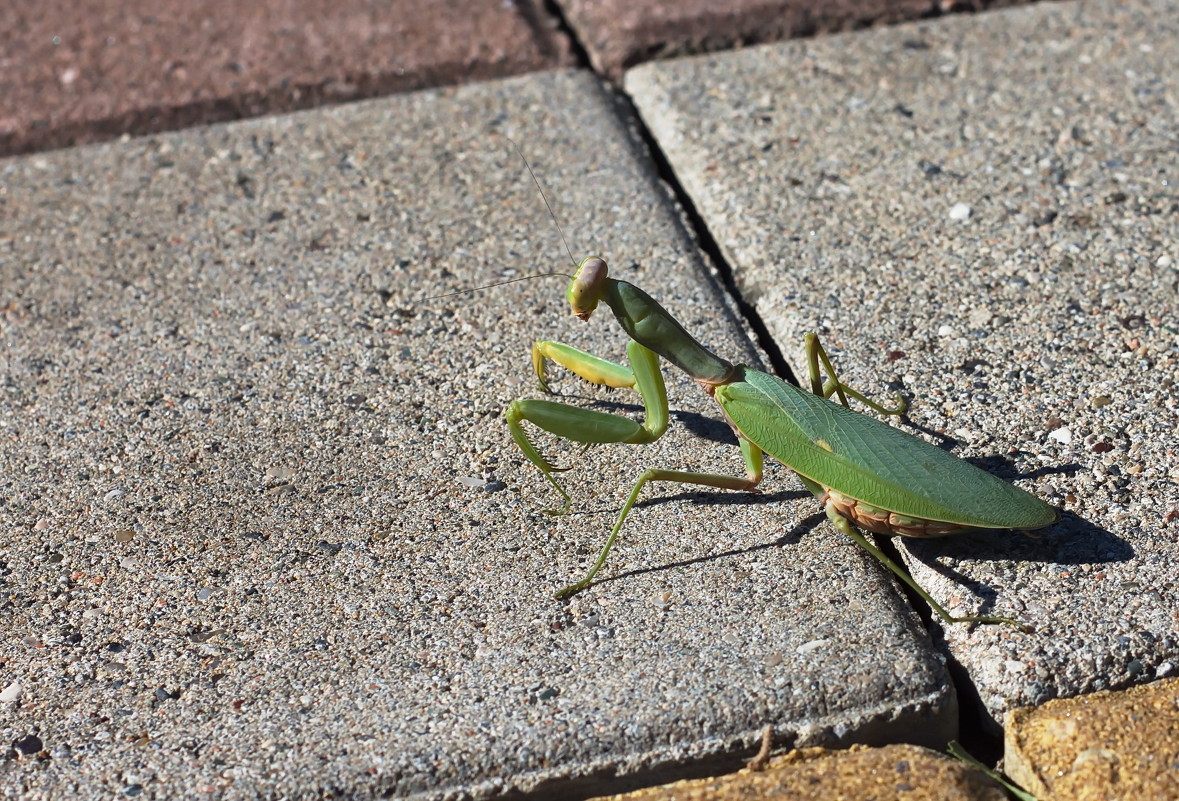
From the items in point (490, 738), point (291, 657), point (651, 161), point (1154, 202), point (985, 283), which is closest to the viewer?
point (490, 738)

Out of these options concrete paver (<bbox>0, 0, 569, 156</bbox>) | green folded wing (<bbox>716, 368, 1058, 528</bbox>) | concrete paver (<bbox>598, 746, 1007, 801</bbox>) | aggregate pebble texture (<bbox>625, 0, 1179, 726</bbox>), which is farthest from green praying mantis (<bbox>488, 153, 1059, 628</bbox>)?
concrete paver (<bbox>0, 0, 569, 156</bbox>)

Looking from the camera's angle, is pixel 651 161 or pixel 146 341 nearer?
pixel 146 341

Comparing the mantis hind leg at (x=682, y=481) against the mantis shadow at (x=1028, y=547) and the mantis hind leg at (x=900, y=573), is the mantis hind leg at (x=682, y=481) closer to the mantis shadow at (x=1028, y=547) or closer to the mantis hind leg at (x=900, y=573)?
the mantis hind leg at (x=900, y=573)

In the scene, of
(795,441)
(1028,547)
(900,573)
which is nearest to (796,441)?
(795,441)

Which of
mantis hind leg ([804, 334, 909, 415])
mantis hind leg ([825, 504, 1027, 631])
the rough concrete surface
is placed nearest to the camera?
the rough concrete surface

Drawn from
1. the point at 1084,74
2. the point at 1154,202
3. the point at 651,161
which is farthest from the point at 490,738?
the point at 1084,74

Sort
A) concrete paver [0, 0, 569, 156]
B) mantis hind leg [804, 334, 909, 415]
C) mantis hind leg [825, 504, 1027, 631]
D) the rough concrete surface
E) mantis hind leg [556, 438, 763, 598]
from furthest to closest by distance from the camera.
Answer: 1. concrete paver [0, 0, 569, 156]
2. mantis hind leg [804, 334, 909, 415]
3. mantis hind leg [556, 438, 763, 598]
4. mantis hind leg [825, 504, 1027, 631]
5. the rough concrete surface

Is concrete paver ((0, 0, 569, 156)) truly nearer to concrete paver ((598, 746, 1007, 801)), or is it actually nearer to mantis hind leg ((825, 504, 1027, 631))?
mantis hind leg ((825, 504, 1027, 631))

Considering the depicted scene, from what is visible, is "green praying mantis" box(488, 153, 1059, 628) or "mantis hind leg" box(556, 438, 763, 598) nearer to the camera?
"green praying mantis" box(488, 153, 1059, 628)

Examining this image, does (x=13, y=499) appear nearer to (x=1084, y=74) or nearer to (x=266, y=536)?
(x=266, y=536)
